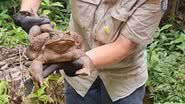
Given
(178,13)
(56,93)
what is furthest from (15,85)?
(178,13)

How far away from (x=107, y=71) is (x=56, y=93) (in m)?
1.23

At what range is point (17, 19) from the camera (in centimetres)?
184

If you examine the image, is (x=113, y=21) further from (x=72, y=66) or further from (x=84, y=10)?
(x=72, y=66)

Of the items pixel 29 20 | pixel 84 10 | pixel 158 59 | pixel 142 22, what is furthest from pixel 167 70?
pixel 29 20

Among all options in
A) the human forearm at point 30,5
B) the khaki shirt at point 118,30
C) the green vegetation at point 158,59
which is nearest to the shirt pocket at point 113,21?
the khaki shirt at point 118,30

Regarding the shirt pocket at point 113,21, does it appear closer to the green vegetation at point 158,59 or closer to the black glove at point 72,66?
the black glove at point 72,66

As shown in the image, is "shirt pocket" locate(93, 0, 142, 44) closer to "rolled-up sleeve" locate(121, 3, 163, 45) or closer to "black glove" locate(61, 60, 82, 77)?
"rolled-up sleeve" locate(121, 3, 163, 45)

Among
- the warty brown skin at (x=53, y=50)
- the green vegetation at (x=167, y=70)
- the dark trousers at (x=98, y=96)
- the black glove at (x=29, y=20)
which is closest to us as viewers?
the warty brown skin at (x=53, y=50)

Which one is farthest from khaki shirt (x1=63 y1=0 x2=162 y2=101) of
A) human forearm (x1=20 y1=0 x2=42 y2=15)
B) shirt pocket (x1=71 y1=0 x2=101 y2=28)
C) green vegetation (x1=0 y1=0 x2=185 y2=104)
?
green vegetation (x1=0 y1=0 x2=185 y2=104)

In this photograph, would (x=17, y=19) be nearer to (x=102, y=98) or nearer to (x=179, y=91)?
(x=102, y=98)

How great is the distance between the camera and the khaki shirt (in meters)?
1.82

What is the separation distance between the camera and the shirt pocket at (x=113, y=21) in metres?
1.85

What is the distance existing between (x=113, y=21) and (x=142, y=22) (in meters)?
0.15

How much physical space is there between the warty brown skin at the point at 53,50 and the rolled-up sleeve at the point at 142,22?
278mm
